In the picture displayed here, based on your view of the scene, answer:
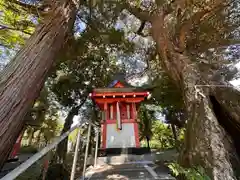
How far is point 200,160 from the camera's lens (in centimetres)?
254

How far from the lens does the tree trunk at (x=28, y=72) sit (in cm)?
179

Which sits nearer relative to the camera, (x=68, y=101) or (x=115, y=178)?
(x=115, y=178)

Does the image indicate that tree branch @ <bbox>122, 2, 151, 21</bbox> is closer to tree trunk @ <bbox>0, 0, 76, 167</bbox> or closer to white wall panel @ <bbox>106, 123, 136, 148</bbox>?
tree trunk @ <bbox>0, 0, 76, 167</bbox>

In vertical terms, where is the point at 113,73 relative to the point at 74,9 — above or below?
above

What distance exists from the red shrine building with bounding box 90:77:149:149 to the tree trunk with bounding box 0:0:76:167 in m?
5.34

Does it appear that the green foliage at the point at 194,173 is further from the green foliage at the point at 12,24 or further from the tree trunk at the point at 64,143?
the tree trunk at the point at 64,143

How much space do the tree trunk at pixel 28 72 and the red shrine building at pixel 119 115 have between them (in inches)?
210

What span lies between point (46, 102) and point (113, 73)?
440 cm

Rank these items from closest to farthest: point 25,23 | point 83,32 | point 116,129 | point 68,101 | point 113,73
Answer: point 25,23, point 83,32, point 116,129, point 68,101, point 113,73

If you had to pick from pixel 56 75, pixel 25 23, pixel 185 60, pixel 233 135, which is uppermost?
pixel 56 75

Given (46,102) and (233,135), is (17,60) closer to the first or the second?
(233,135)

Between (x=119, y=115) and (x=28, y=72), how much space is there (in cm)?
639

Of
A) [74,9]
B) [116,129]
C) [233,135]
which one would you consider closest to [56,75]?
[116,129]

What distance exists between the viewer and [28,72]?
2.33 m
